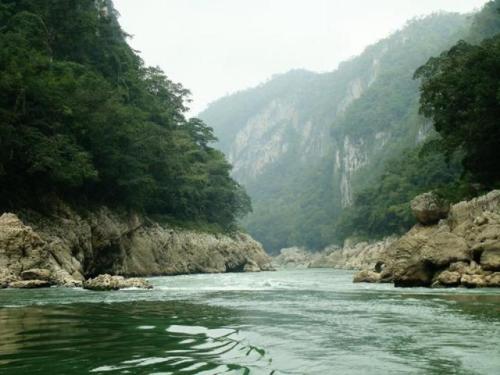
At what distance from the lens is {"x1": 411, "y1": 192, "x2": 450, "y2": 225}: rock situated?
102ft

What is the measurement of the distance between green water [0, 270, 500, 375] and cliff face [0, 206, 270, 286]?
36.1 ft

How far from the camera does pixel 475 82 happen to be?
31547 millimetres

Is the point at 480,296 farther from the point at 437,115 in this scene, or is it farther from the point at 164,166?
the point at 164,166

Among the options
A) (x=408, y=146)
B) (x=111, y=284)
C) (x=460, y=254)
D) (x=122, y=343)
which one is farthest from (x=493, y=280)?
(x=408, y=146)

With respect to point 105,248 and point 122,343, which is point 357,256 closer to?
point 105,248

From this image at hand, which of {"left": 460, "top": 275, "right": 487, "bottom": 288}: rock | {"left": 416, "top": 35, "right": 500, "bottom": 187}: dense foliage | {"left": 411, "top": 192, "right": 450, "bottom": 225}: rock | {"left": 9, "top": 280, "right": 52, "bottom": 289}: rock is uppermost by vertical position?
{"left": 416, "top": 35, "right": 500, "bottom": 187}: dense foliage

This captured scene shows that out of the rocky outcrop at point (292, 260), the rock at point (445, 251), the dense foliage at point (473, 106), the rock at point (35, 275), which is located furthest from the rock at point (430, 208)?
the rocky outcrop at point (292, 260)

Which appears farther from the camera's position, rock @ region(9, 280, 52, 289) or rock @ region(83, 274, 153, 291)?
rock @ region(83, 274, 153, 291)

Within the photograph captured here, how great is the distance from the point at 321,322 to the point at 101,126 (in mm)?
30554

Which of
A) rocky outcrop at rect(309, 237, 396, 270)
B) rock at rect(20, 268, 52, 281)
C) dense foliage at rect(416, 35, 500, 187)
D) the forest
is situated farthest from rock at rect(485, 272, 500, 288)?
rocky outcrop at rect(309, 237, 396, 270)

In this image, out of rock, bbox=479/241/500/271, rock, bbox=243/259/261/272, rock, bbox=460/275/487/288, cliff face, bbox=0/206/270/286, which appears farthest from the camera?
rock, bbox=243/259/261/272

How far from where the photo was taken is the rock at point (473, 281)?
21558mm

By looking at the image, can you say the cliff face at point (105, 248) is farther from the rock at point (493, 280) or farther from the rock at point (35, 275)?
the rock at point (493, 280)

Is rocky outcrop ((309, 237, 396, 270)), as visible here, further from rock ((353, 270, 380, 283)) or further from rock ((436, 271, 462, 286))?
rock ((436, 271, 462, 286))
